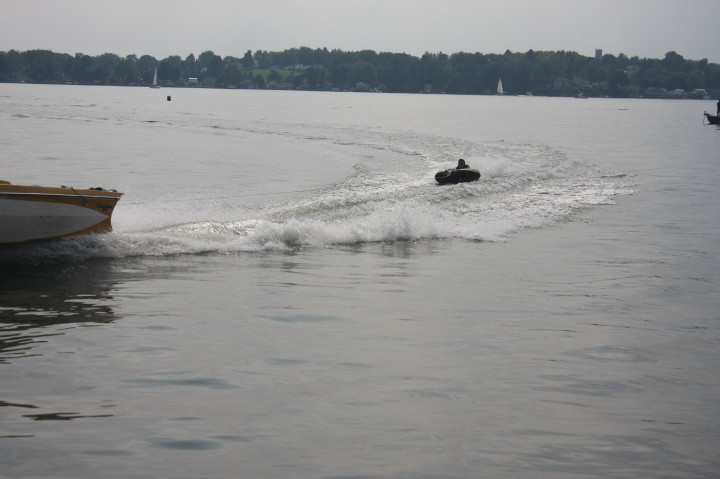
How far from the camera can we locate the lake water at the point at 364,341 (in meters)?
8.40

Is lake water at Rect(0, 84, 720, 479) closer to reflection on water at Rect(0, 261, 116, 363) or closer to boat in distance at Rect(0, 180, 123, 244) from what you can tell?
reflection on water at Rect(0, 261, 116, 363)

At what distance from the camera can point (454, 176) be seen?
1259 inches

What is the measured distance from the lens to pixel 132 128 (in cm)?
6825

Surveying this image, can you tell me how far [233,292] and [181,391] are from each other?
5518 mm

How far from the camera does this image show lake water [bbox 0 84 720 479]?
8.40m

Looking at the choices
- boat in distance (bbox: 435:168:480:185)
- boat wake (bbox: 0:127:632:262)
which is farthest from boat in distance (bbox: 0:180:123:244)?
boat in distance (bbox: 435:168:480:185)

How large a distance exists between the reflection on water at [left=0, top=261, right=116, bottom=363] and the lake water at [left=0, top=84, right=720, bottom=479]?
0.21 feet

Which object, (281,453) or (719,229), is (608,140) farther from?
(281,453)

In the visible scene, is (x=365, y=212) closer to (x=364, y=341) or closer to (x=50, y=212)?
(x=50, y=212)

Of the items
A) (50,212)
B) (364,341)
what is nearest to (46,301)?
(50,212)

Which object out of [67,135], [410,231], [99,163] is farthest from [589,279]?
[67,135]

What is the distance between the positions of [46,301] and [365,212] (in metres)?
12.6

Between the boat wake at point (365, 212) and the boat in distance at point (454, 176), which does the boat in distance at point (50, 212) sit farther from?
the boat in distance at point (454, 176)

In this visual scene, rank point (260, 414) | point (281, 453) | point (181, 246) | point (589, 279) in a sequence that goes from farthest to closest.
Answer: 1. point (181, 246)
2. point (589, 279)
3. point (260, 414)
4. point (281, 453)
